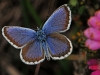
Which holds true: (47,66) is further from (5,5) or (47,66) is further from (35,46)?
(35,46)

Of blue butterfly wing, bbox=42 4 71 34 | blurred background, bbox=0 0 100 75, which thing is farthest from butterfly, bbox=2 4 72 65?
blurred background, bbox=0 0 100 75

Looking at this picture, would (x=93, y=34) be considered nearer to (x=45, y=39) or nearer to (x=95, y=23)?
(x=95, y=23)

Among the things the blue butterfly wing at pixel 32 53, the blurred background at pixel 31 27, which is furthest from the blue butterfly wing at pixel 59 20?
the blurred background at pixel 31 27

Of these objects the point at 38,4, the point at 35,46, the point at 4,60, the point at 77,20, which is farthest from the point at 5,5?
the point at 35,46

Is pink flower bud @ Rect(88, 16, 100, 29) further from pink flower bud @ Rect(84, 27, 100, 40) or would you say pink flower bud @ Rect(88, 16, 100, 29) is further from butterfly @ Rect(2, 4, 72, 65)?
butterfly @ Rect(2, 4, 72, 65)

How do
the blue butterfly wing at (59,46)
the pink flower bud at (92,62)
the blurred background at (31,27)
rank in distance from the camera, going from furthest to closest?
1. the blurred background at (31,27)
2. the pink flower bud at (92,62)
3. the blue butterfly wing at (59,46)

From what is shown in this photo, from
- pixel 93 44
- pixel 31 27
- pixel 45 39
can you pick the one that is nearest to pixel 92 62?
pixel 93 44

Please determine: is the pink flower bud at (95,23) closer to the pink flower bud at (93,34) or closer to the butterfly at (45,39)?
the pink flower bud at (93,34)
